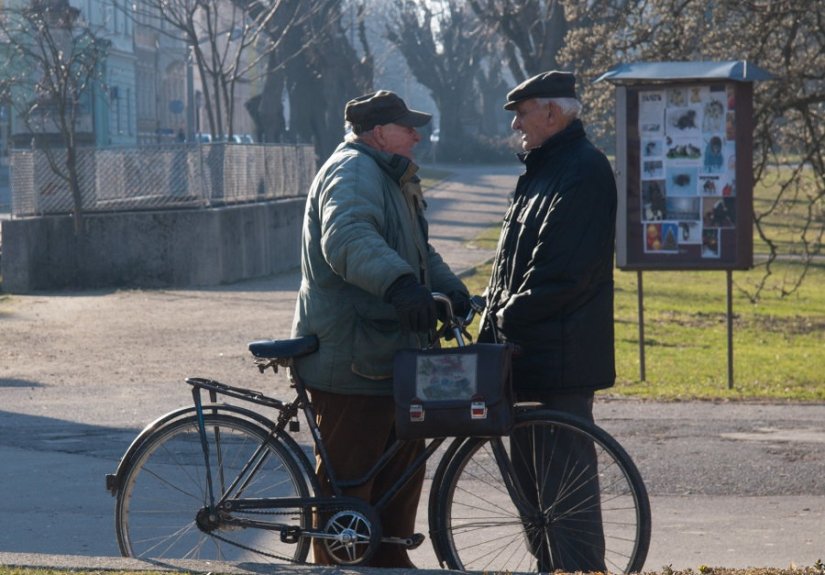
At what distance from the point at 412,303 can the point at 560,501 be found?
37.4 inches

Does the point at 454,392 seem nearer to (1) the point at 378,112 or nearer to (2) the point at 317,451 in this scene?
(2) the point at 317,451

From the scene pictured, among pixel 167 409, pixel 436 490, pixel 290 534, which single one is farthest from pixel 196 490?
pixel 167 409

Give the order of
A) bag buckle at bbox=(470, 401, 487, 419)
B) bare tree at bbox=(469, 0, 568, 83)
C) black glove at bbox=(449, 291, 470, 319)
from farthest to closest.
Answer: bare tree at bbox=(469, 0, 568, 83)
black glove at bbox=(449, 291, 470, 319)
bag buckle at bbox=(470, 401, 487, 419)

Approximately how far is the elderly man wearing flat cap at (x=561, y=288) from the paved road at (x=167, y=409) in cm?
98

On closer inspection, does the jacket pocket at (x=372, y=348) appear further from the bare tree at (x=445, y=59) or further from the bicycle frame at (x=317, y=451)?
the bare tree at (x=445, y=59)

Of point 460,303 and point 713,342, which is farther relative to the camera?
point 713,342

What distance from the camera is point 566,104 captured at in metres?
4.91

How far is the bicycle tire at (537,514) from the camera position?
473cm

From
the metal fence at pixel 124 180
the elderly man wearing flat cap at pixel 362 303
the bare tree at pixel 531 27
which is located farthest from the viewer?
the bare tree at pixel 531 27

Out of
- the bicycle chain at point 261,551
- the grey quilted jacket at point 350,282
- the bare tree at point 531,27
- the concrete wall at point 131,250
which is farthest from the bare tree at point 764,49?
the bare tree at point 531,27

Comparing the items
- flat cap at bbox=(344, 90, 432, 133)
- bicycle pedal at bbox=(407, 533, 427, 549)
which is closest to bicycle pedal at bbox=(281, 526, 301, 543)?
bicycle pedal at bbox=(407, 533, 427, 549)

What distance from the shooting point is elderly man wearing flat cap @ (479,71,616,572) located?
4762 mm

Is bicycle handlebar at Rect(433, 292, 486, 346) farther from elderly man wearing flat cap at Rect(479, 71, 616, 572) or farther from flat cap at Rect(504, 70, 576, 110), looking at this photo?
flat cap at Rect(504, 70, 576, 110)

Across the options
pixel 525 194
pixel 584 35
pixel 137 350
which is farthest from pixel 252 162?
pixel 525 194
